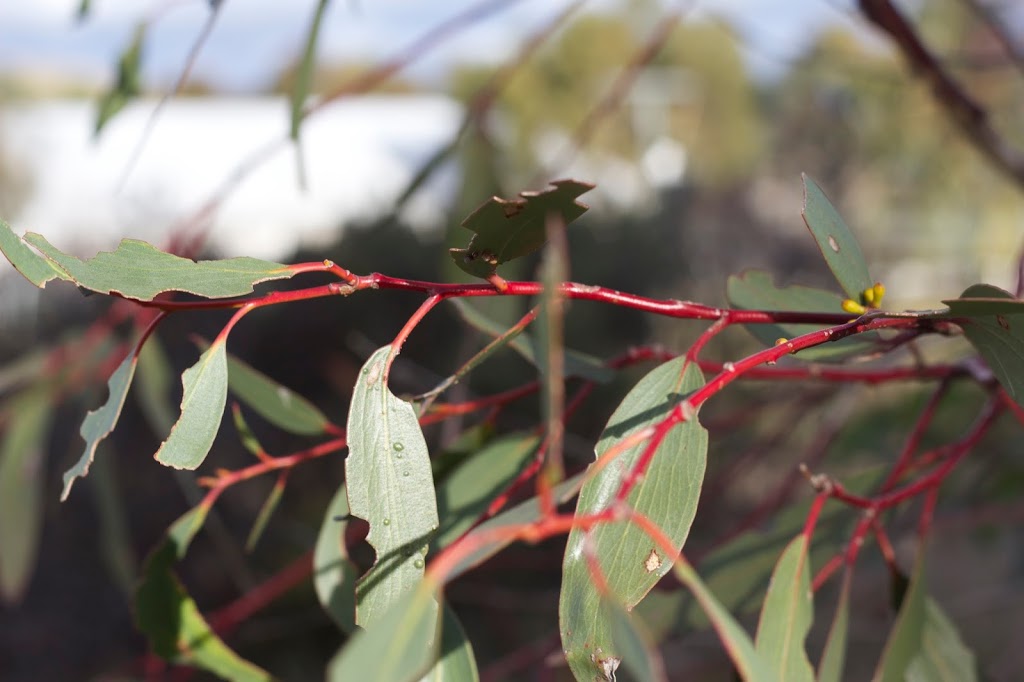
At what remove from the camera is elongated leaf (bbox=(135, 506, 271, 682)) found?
1.56 ft

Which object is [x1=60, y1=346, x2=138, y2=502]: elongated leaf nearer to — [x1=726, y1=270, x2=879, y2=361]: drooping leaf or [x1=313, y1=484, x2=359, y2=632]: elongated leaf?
[x1=313, y1=484, x2=359, y2=632]: elongated leaf

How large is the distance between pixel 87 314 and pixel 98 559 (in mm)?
572

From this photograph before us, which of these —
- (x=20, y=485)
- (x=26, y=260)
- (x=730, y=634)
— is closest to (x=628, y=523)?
(x=730, y=634)

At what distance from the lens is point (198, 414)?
32 centimetres

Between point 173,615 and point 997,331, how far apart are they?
16.0 inches

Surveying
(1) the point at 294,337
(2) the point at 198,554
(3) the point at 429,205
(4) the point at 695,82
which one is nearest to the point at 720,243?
(3) the point at 429,205

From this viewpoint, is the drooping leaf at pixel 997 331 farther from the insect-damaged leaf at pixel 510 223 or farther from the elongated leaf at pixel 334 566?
the elongated leaf at pixel 334 566

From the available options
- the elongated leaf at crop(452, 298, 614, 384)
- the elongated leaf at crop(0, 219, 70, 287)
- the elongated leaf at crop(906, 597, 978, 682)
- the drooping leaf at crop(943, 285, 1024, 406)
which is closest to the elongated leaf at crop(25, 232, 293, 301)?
the elongated leaf at crop(0, 219, 70, 287)

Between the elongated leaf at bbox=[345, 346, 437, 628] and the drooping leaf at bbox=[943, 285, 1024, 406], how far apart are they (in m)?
0.18

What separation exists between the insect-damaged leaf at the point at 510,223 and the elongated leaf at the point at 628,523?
68mm

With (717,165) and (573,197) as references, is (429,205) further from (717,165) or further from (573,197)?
(717,165)

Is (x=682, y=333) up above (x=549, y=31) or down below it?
below

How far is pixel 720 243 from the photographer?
18.9ft

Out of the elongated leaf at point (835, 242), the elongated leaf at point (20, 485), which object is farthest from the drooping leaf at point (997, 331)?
the elongated leaf at point (20, 485)
